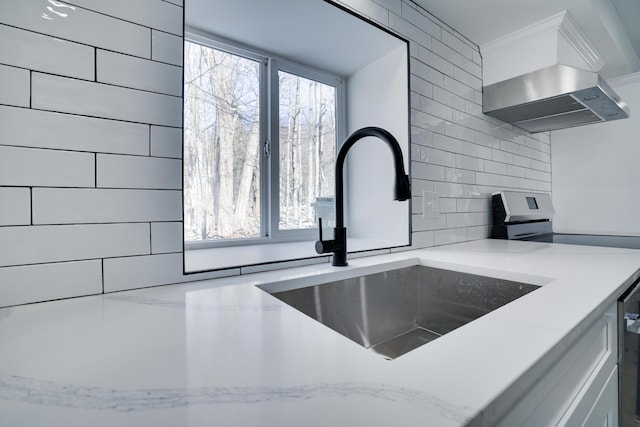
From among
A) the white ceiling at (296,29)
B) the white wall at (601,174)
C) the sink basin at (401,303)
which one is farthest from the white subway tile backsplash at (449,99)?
the white wall at (601,174)

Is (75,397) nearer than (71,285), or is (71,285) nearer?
(75,397)

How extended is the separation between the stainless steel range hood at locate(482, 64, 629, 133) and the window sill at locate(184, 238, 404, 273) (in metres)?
1.06

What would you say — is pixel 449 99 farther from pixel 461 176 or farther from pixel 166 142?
pixel 166 142

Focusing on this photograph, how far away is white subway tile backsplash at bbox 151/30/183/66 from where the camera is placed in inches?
28.9

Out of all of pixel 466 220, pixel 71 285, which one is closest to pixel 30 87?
pixel 71 285

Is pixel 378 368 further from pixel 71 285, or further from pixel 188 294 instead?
pixel 71 285

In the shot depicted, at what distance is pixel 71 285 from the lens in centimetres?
64

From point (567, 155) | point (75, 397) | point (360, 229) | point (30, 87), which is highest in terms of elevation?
point (567, 155)

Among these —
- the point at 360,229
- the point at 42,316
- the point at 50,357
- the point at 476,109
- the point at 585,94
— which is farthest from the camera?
the point at 476,109

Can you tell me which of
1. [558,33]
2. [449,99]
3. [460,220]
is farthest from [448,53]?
[460,220]

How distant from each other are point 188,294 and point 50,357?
29 centimetres

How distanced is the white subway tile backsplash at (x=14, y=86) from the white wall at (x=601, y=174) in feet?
9.33

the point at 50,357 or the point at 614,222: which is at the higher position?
the point at 614,222

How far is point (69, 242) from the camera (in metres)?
0.63
